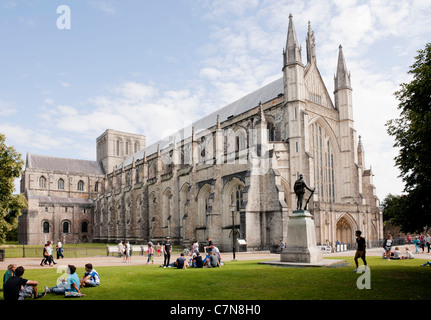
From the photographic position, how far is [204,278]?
13000 millimetres

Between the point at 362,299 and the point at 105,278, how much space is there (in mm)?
8922

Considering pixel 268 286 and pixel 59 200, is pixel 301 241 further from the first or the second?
pixel 59 200

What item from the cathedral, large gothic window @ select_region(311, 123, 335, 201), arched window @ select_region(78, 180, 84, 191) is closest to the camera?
the cathedral

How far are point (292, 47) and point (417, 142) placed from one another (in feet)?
77.1

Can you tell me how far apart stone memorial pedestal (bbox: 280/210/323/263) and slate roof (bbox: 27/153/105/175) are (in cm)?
6524

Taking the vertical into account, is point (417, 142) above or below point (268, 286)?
above

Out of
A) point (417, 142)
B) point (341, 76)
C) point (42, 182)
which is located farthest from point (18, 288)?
point (42, 182)

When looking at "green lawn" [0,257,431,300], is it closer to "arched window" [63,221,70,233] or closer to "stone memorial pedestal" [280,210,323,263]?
"stone memorial pedestal" [280,210,323,263]

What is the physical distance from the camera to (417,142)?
42.4 feet

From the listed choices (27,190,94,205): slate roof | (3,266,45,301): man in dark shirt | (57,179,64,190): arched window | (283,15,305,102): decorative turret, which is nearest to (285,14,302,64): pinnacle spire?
(283,15,305,102): decorative turret

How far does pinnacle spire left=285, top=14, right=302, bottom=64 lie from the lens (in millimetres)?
34156

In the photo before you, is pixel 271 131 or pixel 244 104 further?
pixel 244 104
